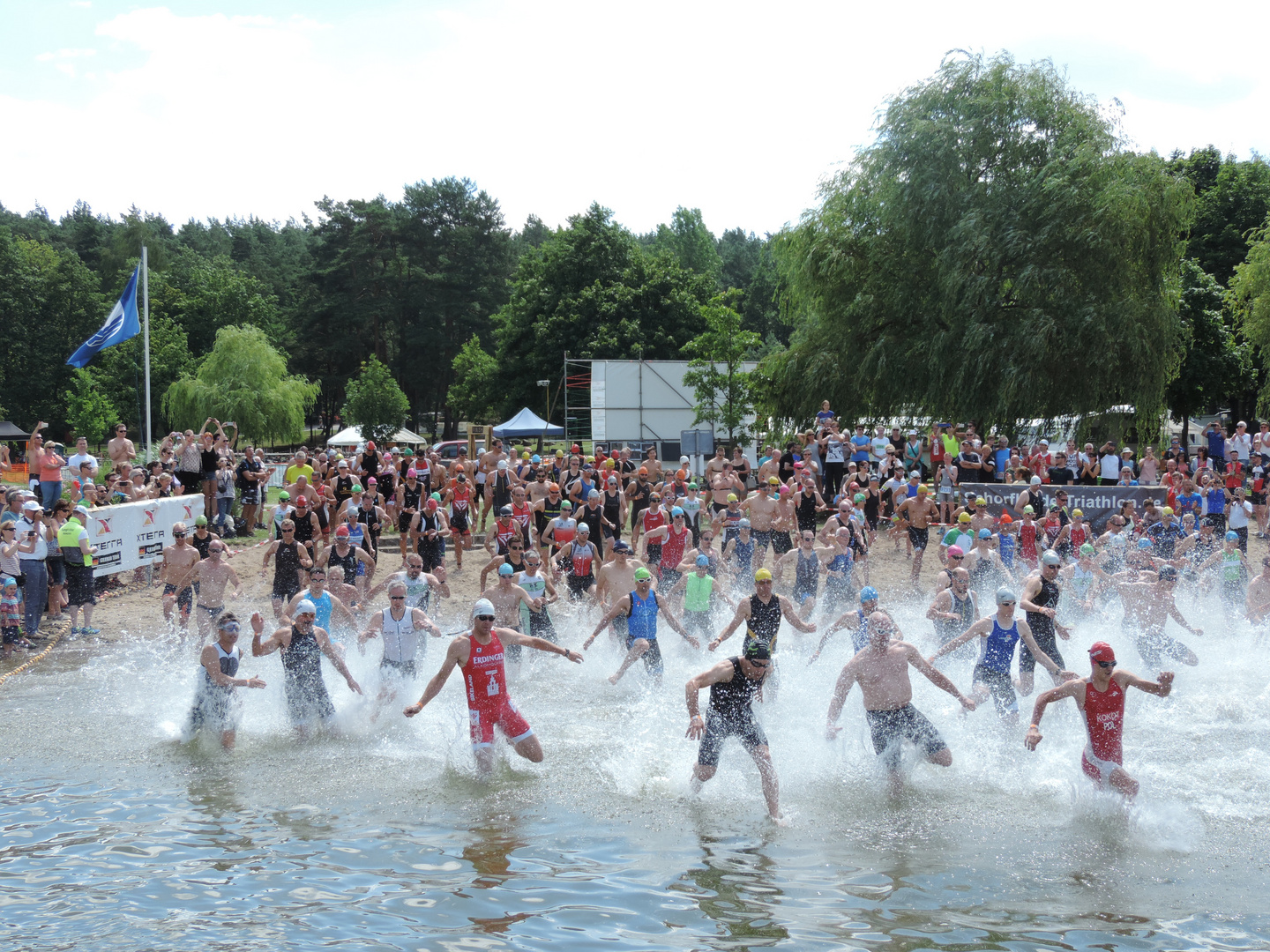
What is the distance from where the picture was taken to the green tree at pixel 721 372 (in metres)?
28.5

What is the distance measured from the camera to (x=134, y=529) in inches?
667

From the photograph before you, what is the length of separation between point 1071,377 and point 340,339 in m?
47.8

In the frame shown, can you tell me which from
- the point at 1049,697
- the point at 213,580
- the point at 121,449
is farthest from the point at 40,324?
the point at 1049,697

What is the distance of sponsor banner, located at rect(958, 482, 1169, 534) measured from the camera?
1853 cm

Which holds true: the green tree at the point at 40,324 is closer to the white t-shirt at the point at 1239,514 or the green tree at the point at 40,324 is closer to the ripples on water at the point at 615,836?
the ripples on water at the point at 615,836

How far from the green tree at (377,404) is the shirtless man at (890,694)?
43.9 m

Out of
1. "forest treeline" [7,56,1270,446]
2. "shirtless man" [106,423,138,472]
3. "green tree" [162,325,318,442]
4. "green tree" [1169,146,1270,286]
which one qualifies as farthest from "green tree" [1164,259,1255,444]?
"green tree" [162,325,318,442]

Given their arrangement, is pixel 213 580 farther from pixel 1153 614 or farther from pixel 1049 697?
pixel 1153 614

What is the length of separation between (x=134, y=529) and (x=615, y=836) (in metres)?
11.7

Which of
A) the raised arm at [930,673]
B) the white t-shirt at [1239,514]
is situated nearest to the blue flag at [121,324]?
the raised arm at [930,673]

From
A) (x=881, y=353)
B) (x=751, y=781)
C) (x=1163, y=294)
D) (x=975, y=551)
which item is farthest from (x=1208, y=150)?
(x=751, y=781)

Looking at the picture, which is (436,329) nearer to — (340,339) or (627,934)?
(340,339)

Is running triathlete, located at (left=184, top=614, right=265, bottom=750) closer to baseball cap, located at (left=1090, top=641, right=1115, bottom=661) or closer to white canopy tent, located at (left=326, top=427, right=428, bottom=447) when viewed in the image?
baseball cap, located at (left=1090, top=641, right=1115, bottom=661)

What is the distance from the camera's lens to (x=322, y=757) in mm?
10148
